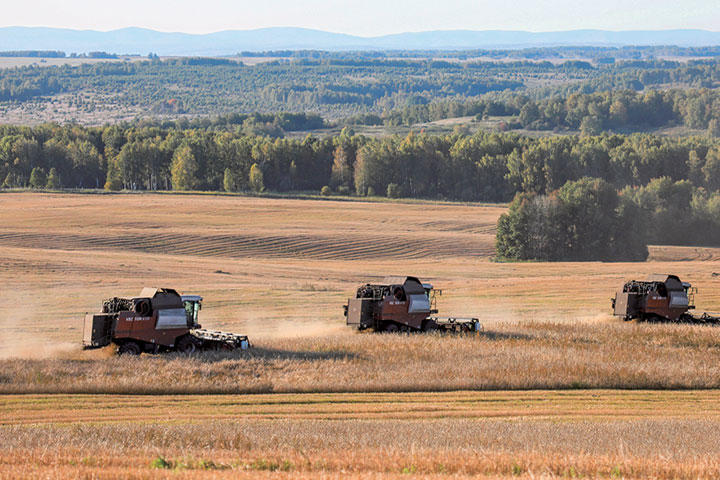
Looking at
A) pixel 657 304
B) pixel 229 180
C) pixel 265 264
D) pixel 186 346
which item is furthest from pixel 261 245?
pixel 229 180

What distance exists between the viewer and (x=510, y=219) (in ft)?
253

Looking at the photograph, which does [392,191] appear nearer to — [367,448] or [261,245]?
[261,245]

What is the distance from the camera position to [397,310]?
32750 mm

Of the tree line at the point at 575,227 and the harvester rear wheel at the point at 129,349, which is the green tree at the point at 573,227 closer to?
the tree line at the point at 575,227

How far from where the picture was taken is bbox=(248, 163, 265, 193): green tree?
122 meters

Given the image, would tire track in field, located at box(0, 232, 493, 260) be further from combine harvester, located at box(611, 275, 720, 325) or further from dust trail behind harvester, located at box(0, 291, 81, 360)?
combine harvester, located at box(611, 275, 720, 325)

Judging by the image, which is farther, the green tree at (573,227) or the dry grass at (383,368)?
the green tree at (573,227)

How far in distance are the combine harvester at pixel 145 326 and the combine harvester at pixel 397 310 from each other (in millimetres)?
5833

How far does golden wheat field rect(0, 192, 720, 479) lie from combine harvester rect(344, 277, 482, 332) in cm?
112

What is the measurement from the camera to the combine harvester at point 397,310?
107ft

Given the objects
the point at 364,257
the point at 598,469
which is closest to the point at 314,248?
the point at 364,257

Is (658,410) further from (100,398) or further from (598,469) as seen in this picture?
(100,398)

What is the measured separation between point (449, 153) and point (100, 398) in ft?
364

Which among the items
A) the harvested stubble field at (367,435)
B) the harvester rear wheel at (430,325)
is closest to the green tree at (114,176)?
the harvester rear wheel at (430,325)
